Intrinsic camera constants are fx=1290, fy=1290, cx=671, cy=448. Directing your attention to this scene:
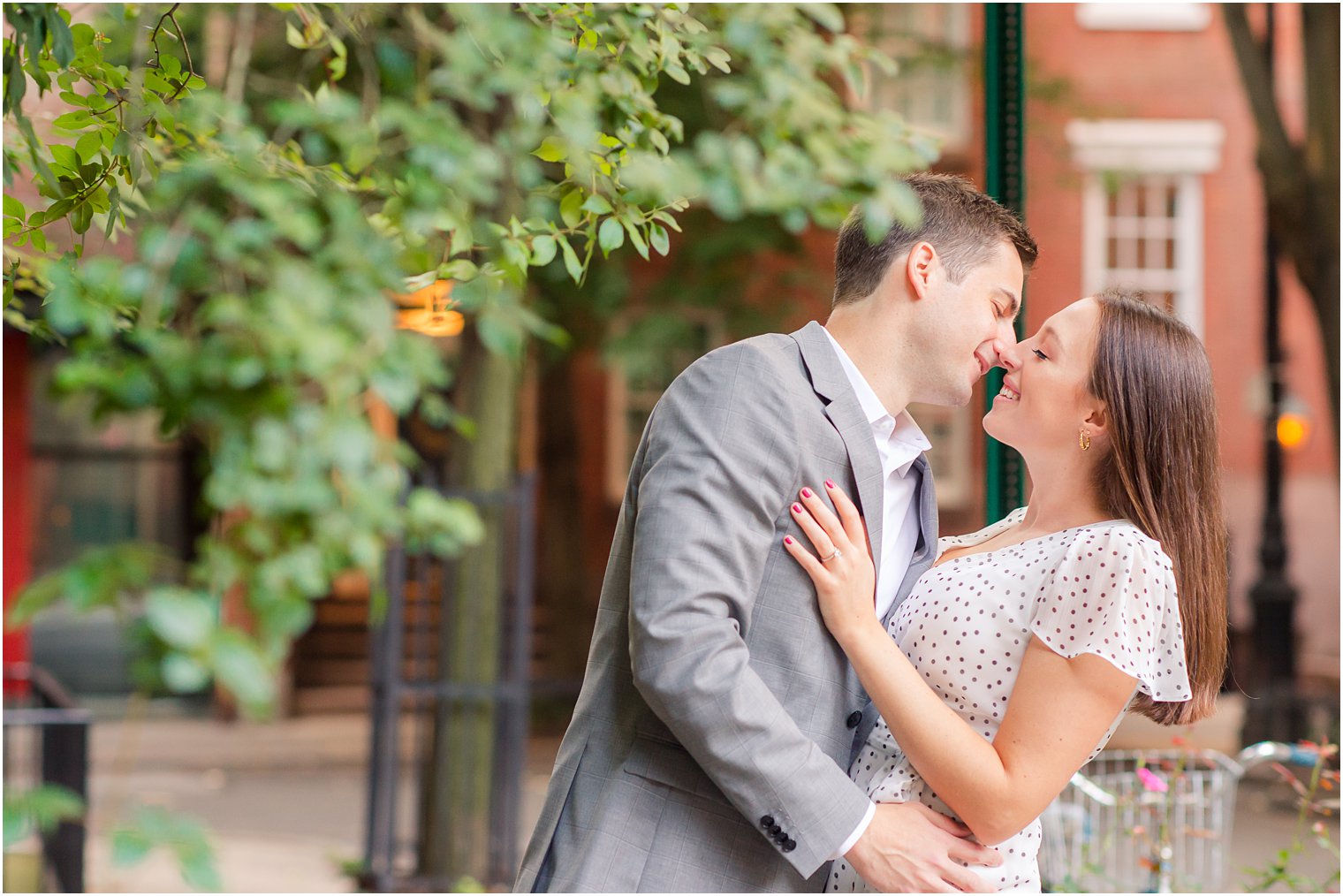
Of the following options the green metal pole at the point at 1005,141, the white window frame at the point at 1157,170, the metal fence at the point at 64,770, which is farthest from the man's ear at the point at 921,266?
the white window frame at the point at 1157,170

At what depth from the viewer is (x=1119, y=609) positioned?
6.17ft

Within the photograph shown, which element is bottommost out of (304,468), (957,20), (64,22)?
(304,468)

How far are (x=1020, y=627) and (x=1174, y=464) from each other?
37 cm

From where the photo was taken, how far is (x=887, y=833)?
6.24ft

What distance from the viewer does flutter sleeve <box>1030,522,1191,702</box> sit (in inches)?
74.0

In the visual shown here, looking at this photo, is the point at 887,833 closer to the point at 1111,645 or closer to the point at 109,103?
the point at 1111,645

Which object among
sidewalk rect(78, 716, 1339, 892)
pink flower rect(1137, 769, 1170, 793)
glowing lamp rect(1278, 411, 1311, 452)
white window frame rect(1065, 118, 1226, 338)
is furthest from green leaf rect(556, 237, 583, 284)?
white window frame rect(1065, 118, 1226, 338)

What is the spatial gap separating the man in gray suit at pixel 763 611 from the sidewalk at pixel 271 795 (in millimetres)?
4101

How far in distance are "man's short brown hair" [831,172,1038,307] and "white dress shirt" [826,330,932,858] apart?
0.13m

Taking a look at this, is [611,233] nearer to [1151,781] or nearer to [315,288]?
[315,288]

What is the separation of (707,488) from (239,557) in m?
0.94

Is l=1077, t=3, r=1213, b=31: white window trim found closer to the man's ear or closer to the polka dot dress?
the man's ear

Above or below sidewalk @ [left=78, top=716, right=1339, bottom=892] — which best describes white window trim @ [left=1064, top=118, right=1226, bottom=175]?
above

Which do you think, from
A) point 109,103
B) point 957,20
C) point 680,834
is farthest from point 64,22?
point 957,20
